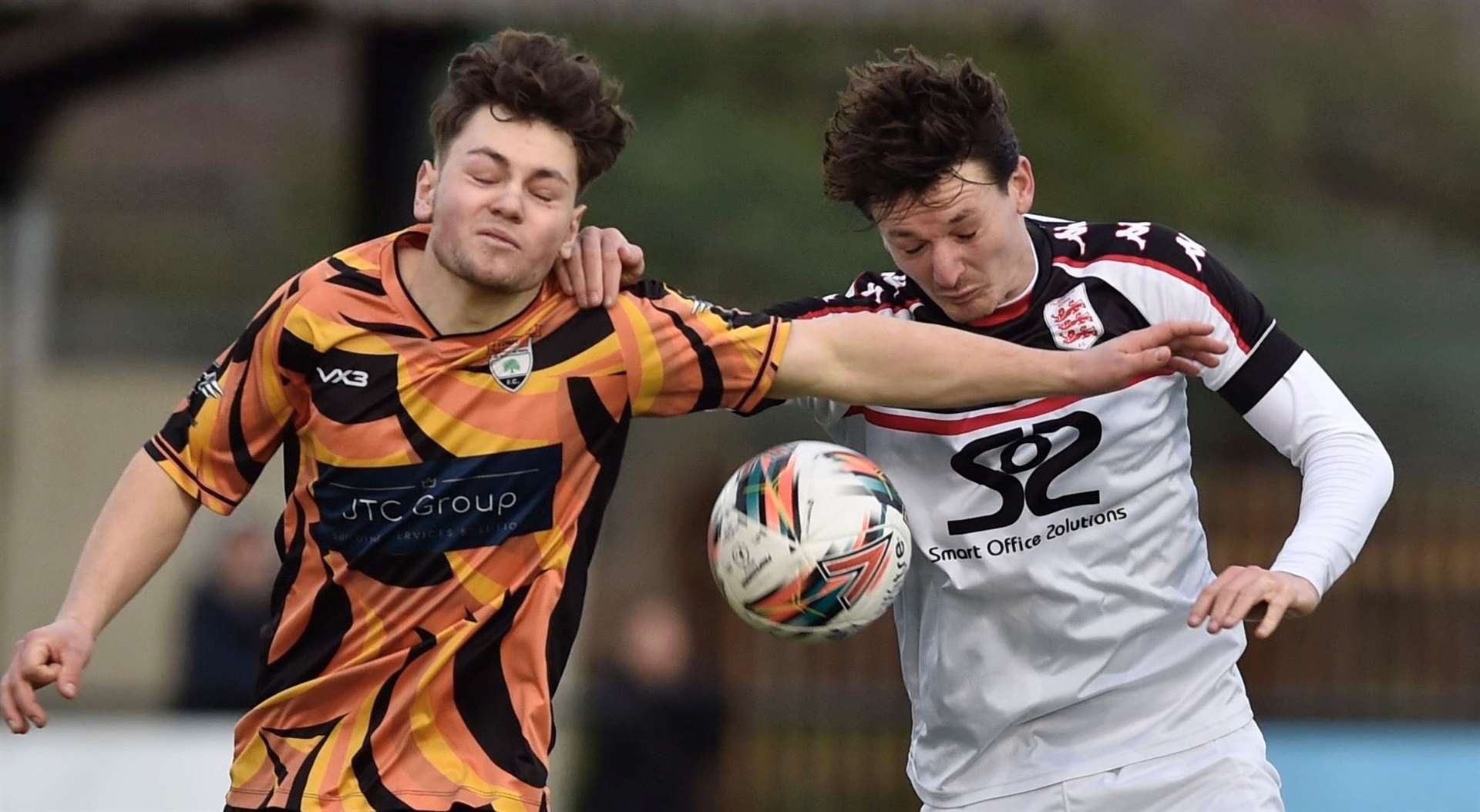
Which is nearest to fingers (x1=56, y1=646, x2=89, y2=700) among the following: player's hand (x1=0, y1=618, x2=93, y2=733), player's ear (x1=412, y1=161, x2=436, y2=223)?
player's hand (x1=0, y1=618, x2=93, y2=733)

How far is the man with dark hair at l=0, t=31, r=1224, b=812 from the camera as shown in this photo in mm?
4320

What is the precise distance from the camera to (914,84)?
4.94 metres

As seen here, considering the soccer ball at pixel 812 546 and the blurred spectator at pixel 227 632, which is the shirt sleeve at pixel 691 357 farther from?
the blurred spectator at pixel 227 632

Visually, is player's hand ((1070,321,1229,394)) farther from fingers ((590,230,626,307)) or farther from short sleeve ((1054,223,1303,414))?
fingers ((590,230,626,307))

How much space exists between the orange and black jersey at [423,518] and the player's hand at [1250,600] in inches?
40.6

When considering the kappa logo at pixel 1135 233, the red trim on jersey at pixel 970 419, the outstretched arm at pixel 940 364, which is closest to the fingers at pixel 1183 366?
the outstretched arm at pixel 940 364

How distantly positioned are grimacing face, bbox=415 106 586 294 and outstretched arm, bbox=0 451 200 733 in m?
0.80

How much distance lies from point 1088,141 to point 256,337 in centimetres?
1254

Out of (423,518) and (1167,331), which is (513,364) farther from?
(1167,331)

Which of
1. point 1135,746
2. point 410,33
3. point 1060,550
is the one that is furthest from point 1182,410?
point 410,33

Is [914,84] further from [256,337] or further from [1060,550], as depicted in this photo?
[256,337]

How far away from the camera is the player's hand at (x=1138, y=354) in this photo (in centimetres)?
438

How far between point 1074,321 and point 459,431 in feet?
4.78

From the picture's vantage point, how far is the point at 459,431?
172 inches
